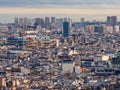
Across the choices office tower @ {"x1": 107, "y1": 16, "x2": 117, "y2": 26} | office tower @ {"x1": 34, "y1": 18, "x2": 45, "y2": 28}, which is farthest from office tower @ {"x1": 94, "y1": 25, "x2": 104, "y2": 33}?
office tower @ {"x1": 34, "y1": 18, "x2": 45, "y2": 28}

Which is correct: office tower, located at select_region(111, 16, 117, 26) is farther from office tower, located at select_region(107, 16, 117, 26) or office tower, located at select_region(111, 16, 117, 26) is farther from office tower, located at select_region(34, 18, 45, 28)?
office tower, located at select_region(34, 18, 45, 28)

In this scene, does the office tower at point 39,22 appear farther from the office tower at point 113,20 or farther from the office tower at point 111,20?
the office tower at point 113,20

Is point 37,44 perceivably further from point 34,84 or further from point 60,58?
point 34,84

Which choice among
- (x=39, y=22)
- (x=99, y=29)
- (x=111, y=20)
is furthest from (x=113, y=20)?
(x=99, y=29)

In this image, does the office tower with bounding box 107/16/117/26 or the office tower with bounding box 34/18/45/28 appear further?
the office tower with bounding box 107/16/117/26

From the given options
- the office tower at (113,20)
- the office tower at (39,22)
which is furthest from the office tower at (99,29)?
the office tower at (39,22)

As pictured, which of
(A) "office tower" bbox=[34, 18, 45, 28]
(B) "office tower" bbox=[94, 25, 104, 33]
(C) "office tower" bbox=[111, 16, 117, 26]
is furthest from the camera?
→ (C) "office tower" bbox=[111, 16, 117, 26]

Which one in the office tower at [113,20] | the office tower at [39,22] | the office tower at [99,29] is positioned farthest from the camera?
the office tower at [113,20]

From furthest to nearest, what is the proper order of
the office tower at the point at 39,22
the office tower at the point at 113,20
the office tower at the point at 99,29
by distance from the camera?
1. the office tower at the point at 113,20
2. the office tower at the point at 39,22
3. the office tower at the point at 99,29

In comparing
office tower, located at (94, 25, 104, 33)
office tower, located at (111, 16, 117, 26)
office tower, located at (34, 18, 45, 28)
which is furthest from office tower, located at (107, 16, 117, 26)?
office tower, located at (34, 18, 45, 28)

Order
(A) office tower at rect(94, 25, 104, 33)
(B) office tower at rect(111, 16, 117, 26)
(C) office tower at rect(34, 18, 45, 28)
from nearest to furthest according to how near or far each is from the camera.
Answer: (A) office tower at rect(94, 25, 104, 33), (C) office tower at rect(34, 18, 45, 28), (B) office tower at rect(111, 16, 117, 26)

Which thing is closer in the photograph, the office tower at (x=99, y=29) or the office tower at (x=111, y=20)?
the office tower at (x=99, y=29)

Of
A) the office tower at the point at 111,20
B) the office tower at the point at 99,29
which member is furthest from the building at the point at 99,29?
the office tower at the point at 111,20

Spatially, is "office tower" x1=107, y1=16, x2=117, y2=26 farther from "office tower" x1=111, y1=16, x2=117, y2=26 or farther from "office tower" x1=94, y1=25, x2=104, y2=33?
"office tower" x1=94, y1=25, x2=104, y2=33
